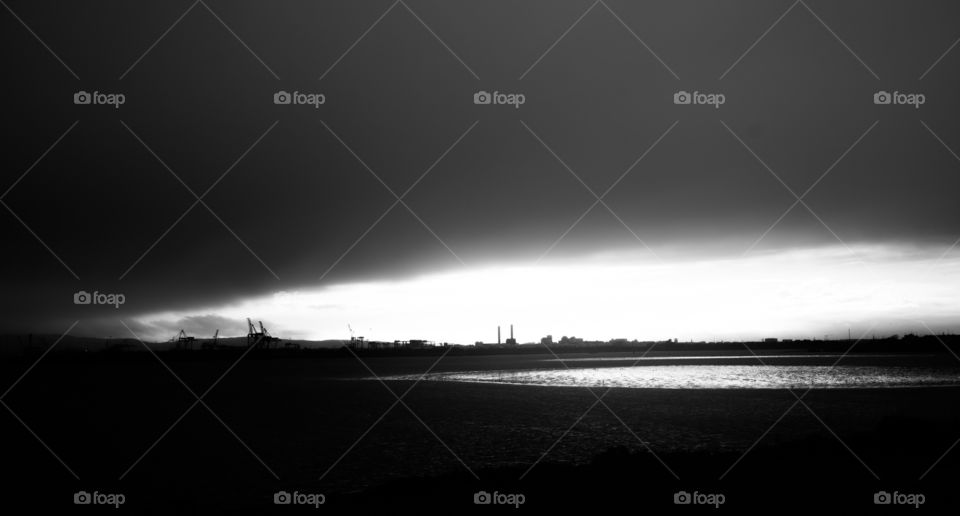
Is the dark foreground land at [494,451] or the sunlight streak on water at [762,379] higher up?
the sunlight streak on water at [762,379]

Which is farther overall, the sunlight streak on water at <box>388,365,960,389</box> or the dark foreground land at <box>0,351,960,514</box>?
the sunlight streak on water at <box>388,365,960,389</box>

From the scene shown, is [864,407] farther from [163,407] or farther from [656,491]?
[163,407]

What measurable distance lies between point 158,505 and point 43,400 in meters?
54.7

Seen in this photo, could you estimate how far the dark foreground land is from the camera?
1867 centimetres

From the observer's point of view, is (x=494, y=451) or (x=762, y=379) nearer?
(x=494, y=451)

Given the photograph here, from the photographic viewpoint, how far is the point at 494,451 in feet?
96.7

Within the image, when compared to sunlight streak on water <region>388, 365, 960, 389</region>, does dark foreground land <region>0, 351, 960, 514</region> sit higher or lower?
lower

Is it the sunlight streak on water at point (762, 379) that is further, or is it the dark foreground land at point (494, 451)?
the sunlight streak on water at point (762, 379)

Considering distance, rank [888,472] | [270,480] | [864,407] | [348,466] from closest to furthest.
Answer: [888,472] → [270,480] → [348,466] → [864,407]

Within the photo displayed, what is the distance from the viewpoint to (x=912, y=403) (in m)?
45.3

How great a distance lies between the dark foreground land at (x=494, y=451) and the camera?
61.3 feet

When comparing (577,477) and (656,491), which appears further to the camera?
(577,477)

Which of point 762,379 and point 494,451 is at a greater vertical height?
point 762,379

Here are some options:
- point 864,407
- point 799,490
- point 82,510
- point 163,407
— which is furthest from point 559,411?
point 163,407
